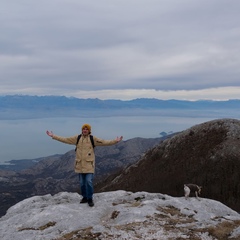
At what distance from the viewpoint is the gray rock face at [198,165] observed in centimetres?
12862

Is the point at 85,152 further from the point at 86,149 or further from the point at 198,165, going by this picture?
the point at 198,165

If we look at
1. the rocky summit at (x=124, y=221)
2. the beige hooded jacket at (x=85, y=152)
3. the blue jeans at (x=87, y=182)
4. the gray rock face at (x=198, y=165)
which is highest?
the beige hooded jacket at (x=85, y=152)

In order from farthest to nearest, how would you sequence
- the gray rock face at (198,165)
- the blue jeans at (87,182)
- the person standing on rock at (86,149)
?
the gray rock face at (198,165)
the blue jeans at (87,182)
the person standing on rock at (86,149)

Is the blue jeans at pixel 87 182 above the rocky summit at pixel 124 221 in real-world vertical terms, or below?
above

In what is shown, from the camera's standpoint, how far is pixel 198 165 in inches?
5468

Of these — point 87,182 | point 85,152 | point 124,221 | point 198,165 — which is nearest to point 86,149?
point 85,152

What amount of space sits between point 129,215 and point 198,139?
132m

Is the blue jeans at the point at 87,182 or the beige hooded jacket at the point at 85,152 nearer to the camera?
the beige hooded jacket at the point at 85,152

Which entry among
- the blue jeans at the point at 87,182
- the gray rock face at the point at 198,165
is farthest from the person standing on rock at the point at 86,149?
the gray rock face at the point at 198,165

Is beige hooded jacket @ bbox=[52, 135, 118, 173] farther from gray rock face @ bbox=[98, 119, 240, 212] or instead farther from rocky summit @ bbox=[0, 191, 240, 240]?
gray rock face @ bbox=[98, 119, 240, 212]

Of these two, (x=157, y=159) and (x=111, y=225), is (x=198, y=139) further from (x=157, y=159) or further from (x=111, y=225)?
(x=111, y=225)

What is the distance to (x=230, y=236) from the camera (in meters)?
17.8

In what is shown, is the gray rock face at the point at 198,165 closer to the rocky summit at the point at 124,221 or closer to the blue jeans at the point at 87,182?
the rocky summit at the point at 124,221

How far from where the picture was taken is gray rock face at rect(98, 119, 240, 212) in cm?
12862
